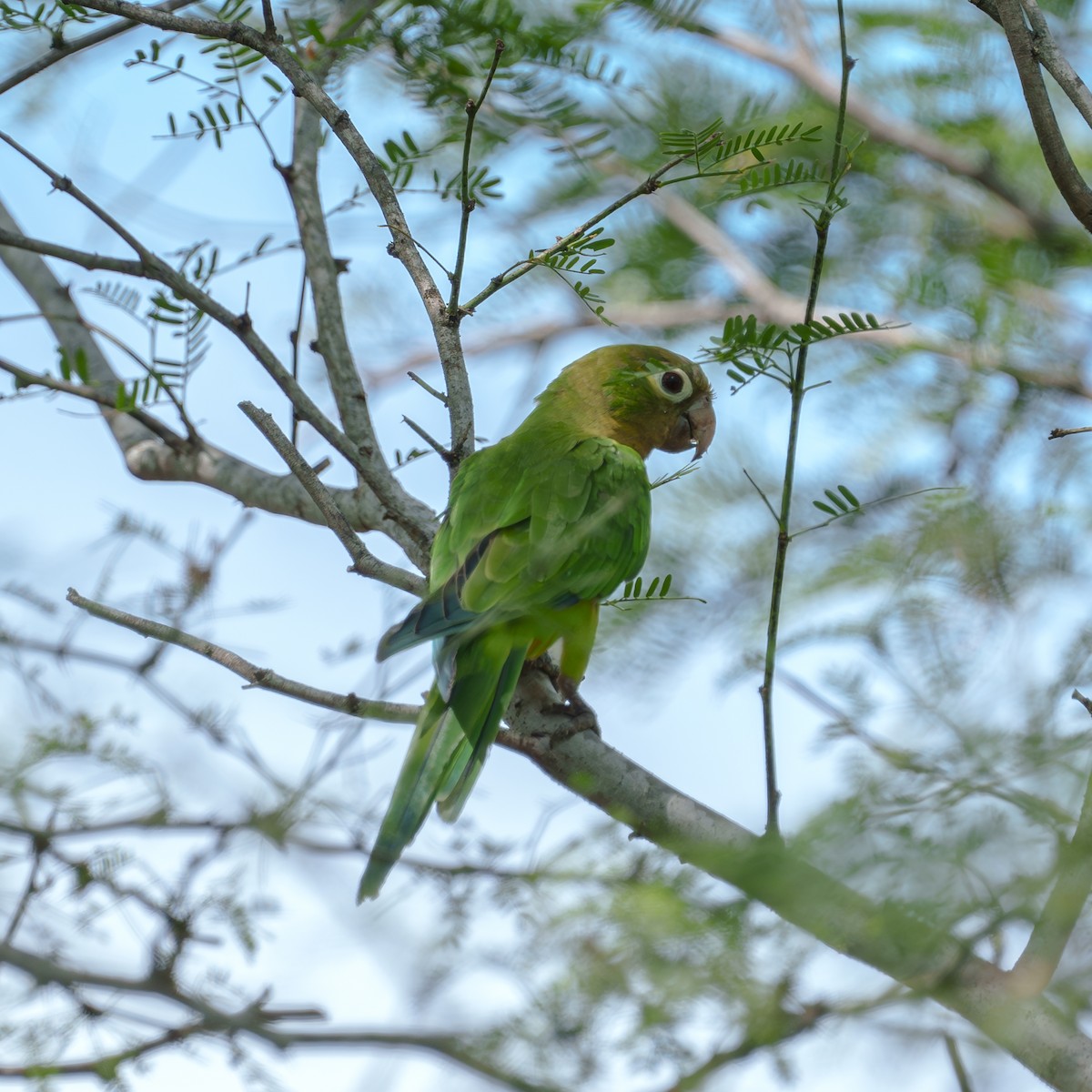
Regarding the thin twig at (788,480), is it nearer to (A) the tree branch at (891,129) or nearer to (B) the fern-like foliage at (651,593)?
(B) the fern-like foliage at (651,593)

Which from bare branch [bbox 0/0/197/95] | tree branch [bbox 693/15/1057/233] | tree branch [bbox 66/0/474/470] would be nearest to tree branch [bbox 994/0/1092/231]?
tree branch [bbox 66/0/474/470]

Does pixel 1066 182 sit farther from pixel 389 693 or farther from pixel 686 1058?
pixel 389 693

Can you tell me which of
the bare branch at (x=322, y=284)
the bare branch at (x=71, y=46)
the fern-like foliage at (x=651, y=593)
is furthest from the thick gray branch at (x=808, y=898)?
the bare branch at (x=71, y=46)

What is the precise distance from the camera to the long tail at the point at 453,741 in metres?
2.35

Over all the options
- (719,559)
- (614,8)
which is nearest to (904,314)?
(719,559)

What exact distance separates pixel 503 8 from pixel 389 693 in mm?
1638

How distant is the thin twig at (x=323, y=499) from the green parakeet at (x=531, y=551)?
14 cm

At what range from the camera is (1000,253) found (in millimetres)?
4770

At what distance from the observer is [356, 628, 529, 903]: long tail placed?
235 centimetres

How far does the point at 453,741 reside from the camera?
96.3 inches

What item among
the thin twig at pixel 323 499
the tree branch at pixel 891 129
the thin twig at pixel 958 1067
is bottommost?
the thin twig at pixel 958 1067

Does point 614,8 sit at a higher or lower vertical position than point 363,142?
higher

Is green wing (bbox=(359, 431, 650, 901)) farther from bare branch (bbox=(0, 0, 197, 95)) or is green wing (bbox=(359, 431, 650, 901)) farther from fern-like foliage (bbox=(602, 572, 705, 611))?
bare branch (bbox=(0, 0, 197, 95))

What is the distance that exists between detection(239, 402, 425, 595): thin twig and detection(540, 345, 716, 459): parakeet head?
1.44 meters
